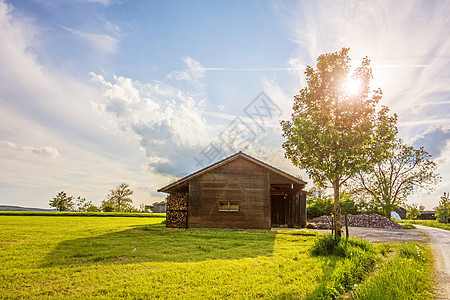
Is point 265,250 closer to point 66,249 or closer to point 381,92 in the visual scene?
point 66,249

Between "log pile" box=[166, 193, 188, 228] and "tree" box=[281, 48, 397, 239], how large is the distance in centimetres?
945

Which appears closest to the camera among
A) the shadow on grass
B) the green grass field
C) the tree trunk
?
the green grass field

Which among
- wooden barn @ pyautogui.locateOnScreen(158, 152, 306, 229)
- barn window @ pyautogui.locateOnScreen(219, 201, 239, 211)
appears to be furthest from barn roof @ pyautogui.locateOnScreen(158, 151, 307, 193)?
barn window @ pyautogui.locateOnScreen(219, 201, 239, 211)

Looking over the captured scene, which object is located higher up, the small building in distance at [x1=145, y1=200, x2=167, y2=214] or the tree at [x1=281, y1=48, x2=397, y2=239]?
the tree at [x1=281, y1=48, x2=397, y2=239]

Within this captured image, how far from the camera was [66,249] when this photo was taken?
10.1m

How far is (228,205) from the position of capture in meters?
19.0

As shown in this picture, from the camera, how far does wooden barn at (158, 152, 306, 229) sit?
1869 centimetres

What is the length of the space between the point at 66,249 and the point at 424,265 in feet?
41.3

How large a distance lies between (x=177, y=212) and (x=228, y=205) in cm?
379

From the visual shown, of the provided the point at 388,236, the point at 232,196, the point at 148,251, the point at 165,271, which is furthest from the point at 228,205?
the point at 165,271

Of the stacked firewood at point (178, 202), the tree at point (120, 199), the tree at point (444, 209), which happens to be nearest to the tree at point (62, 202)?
the tree at point (120, 199)

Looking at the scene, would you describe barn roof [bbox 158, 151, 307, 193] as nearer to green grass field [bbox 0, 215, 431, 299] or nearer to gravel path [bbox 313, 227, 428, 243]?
gravel path [bbox 313, 227, 428, 243]

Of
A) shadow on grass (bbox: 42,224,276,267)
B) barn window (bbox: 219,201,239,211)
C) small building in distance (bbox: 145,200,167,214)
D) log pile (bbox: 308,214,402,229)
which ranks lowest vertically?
small building in distance (bbox: 145,200,167,214)

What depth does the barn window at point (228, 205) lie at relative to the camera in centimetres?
1895
